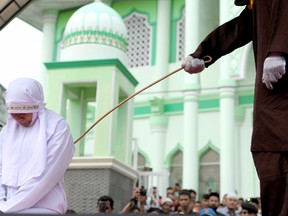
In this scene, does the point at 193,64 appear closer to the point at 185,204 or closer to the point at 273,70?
the point at 273,70

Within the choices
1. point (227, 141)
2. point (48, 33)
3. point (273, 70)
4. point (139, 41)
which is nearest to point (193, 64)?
point (273, 70)

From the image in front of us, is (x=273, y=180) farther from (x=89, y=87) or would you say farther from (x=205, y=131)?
(x=205, y=131)

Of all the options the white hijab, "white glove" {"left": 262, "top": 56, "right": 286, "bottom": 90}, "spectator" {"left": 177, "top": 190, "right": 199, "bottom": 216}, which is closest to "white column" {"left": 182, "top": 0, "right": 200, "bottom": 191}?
"spectator" {"left": 177, "top": 190, "right": 199, "bottom": 216}

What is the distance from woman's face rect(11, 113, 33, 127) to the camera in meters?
2.75

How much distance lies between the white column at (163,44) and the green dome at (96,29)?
5.71 metres

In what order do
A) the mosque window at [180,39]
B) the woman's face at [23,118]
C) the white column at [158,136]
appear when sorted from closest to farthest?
the woman's face at [23,118], the white column at [158,136], the mosque window at [180,39]

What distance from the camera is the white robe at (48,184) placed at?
8.44 ft

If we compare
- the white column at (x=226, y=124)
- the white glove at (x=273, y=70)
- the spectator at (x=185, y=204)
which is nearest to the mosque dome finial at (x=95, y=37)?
the spectator at (x=185, y=204)

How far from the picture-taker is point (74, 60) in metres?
7.85

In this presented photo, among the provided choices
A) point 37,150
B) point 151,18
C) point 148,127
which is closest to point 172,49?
point 151,18

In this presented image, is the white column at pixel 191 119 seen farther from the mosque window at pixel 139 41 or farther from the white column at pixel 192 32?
the mosque window at pixel 139 41

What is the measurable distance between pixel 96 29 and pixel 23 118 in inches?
211

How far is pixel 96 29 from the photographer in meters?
8.02

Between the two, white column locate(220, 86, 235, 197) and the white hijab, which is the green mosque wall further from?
A: the white hijab
